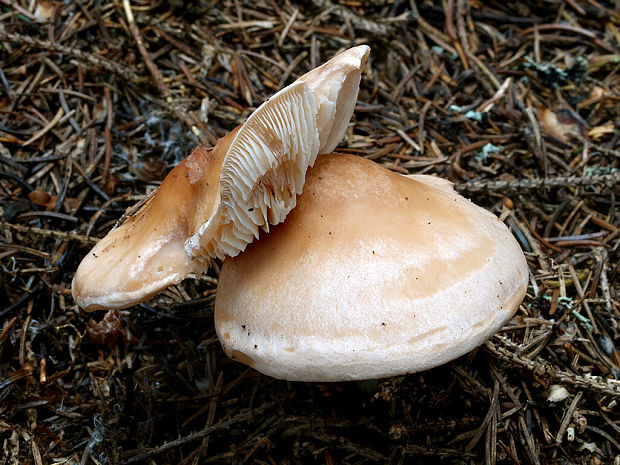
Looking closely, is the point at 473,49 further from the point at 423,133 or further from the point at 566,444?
the point at 566,444

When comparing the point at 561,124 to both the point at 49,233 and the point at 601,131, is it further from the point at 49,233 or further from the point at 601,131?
the point at 49,233

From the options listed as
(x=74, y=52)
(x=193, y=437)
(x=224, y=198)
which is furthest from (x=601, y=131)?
(x=74, y=52)

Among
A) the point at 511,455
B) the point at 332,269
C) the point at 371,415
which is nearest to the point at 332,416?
the point at 371,415

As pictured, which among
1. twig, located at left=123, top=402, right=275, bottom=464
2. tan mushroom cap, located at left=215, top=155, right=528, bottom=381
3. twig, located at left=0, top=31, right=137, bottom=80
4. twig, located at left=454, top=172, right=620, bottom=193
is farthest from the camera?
twig, located at left=0, top=31, right=137, bottom=80

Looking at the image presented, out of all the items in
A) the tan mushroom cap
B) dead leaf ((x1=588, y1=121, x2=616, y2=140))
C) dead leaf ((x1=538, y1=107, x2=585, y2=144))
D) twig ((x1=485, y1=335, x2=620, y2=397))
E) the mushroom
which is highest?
the mushroom

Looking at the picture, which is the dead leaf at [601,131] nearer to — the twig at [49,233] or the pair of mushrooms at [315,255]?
the pair of mushrooms at [315,255]

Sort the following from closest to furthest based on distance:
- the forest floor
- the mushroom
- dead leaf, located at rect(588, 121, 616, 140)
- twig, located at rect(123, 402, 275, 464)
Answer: the mushroom → twig, located at rect(123, 402, 275, 464) → the forest floor → dead leaf, located at rect(588, 121, 616, 140)

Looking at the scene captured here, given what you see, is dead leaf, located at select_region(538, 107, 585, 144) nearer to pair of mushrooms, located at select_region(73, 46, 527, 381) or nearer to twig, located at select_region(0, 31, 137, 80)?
pair of mushrooms, located at select_region(73, 46, 527, 381)

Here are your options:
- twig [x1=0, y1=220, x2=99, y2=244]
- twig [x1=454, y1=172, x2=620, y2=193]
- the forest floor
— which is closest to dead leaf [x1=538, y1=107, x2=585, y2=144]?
the forest floor
